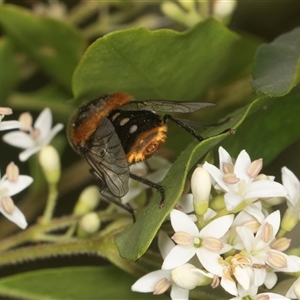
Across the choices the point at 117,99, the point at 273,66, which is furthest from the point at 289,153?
the point at 117,99

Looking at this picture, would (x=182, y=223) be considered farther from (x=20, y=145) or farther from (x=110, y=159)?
(x=20, y=145)

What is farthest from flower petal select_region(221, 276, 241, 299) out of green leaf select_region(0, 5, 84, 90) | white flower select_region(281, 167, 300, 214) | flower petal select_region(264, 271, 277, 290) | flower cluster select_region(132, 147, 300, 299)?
green leaf select_region(0, 5, 84, 90)

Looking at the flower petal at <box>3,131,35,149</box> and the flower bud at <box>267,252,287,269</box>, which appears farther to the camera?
the flower petal at <box>3,131,35,149</box>

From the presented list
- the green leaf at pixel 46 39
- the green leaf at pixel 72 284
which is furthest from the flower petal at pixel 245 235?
the green leaf at pixel 46 39

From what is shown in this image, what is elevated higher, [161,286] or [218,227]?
[218,227]

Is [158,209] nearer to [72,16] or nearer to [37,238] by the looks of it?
[37,238]

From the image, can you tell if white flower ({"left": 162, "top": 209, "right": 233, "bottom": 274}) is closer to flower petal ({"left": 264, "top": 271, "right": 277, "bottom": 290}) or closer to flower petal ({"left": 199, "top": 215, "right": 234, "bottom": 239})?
flower petal ({"left": 199, "top": 215, "right": 234, "bottom": 239})

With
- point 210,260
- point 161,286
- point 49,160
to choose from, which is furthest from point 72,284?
point 210,260

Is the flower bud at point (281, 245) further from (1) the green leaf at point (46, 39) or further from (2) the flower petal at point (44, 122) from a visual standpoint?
(1) the green leaf at point (46, 39)
